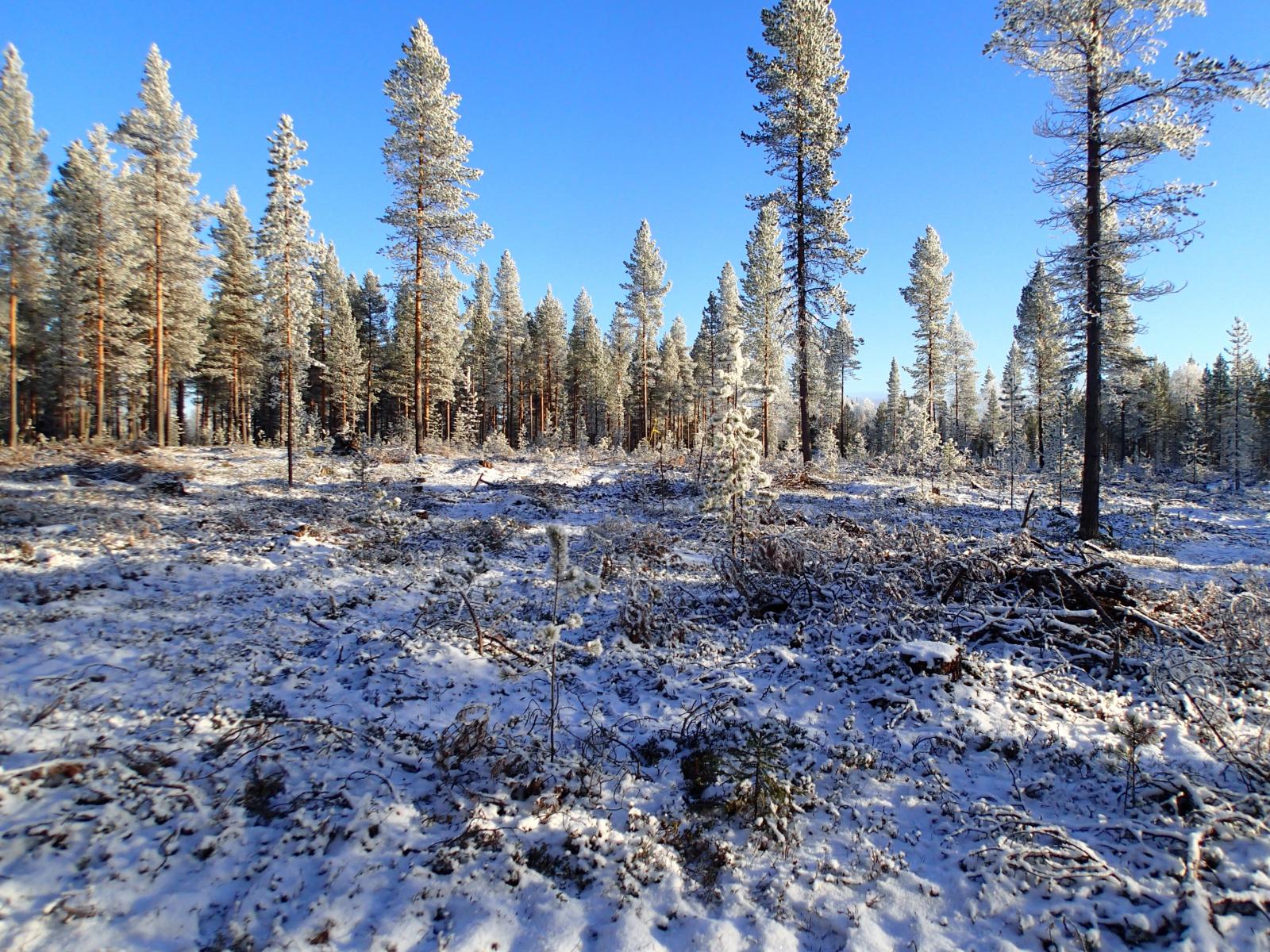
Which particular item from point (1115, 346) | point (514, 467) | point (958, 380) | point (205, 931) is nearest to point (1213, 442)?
point (958, 380)

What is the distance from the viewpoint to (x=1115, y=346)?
28312 millimetres

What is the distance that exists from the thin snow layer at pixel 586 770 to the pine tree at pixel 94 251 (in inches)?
1012

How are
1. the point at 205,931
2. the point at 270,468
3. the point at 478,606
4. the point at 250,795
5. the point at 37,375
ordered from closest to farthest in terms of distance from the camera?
the point at 205,931
the point at 250,795
the point at 478,606
the point at 270,468
the point at 37,375

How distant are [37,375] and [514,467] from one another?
125 ft

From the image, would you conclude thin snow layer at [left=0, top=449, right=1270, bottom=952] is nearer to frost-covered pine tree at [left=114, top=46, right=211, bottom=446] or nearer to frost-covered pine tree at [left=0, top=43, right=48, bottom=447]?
frost-covered pine tree at [left=114, top=46, right=211, bottom=446]

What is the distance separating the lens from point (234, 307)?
3409 centimetres

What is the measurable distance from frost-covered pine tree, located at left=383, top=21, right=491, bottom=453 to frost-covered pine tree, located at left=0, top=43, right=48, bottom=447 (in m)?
17.1

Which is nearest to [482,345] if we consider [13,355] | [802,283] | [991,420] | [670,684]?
[13,355]

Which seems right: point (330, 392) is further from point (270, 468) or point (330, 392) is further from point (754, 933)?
point (754, 933)

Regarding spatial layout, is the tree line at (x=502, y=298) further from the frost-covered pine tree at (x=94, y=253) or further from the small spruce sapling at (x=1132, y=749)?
the small spruce sapling at (x=1132, y=749)

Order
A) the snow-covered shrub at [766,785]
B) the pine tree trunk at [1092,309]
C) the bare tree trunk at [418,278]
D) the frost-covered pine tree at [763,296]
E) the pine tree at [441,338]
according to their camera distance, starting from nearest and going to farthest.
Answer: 1. the snow-covered shrub at [766,785]
2. the pine tree trunk at [1092,309]
3. the bare tree trunk at [418,278]
4. the pine tree at [441,338]
5. the frost-covered pine tree at [763,296]

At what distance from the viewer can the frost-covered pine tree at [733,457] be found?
10.1 m

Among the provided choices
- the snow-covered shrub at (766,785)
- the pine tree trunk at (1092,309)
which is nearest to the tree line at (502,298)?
the pine tree trunk at (1092,309)

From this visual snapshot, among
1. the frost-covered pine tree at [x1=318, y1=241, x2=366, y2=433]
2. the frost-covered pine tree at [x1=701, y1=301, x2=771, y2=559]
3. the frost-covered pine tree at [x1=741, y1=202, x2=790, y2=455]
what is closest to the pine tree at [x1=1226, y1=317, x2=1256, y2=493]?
the frost-covered pine tree at [x1=741, y1=202, x2=790, y2=455]
